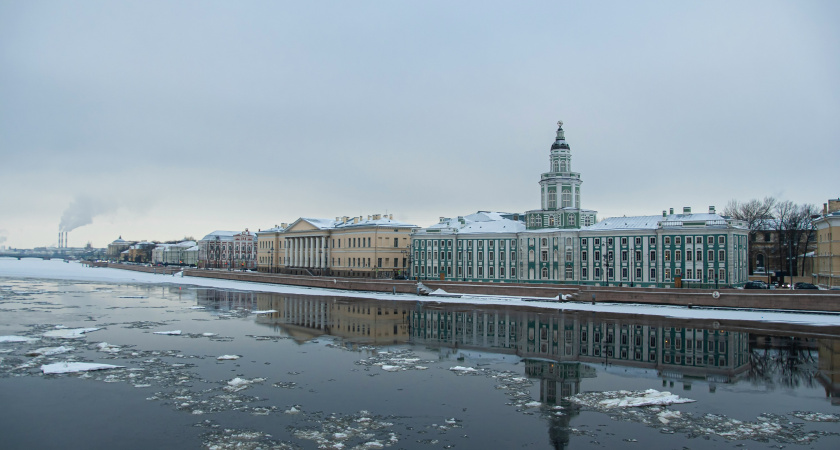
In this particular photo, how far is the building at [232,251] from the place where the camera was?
14518 cm

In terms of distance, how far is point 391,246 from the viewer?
95.0 metres

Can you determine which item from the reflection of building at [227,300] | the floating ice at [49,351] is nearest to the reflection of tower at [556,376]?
the floating ice at [49,351]

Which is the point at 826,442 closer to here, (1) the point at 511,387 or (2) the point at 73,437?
(1) the point at 511,387

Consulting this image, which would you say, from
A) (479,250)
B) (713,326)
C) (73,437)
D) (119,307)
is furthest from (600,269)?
(73,437)

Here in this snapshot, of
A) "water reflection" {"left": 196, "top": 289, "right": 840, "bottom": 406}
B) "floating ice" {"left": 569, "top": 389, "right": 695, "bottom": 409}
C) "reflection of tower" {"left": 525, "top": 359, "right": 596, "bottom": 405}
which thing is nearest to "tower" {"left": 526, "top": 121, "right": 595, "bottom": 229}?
"water reflection" {"left": 196, "top": 289, "right": 840, "bottom": 406}

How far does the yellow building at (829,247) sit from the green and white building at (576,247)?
6689 millimetres

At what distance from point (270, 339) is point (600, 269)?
1598 inches

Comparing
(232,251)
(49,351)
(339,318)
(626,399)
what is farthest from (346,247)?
(626,399)

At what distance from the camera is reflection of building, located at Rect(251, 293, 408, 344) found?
3856 centimetres

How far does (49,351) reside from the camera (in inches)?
1161

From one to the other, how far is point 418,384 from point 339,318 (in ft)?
80.3

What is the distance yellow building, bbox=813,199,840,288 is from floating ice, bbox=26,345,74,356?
194ft

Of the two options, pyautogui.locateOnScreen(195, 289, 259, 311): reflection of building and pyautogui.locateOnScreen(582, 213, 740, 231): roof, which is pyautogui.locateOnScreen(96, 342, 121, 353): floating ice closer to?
pyautogui.locateOnScreen(195, 289, 259, 311): reflection of building

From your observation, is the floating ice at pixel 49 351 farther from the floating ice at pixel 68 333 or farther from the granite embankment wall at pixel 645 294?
the granite embankment wall at pixel 645 294
